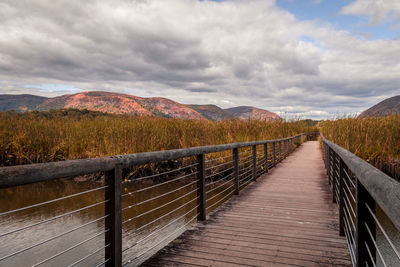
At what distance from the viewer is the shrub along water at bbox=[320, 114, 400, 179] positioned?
7.41 m

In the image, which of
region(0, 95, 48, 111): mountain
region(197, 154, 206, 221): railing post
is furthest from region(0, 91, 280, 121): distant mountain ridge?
region(197, 154, 206, 221): railing post

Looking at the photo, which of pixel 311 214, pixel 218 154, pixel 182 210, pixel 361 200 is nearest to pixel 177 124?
pixel 218 154

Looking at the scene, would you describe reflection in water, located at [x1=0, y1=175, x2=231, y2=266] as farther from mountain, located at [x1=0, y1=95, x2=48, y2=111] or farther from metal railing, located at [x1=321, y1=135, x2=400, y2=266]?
mountain, located at [x1=0, y1=95, x2=48, y2=111]

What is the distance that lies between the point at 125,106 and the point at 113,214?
264 ft

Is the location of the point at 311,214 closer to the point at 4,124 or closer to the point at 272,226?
the point at 272,226

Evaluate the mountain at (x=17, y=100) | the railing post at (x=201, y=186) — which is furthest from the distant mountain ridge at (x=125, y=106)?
the railing post at (x=201, y=186)

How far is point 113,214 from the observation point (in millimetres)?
2143

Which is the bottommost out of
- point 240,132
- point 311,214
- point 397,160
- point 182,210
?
point 182,210

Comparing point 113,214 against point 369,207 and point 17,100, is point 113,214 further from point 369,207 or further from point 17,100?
point 17,100

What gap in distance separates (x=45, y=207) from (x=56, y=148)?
3024 millimetres

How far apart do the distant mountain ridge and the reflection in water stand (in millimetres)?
5717

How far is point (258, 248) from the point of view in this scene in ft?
9.67

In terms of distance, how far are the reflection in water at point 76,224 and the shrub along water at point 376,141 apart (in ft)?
16.2

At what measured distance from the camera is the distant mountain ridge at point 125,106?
13867 mm
